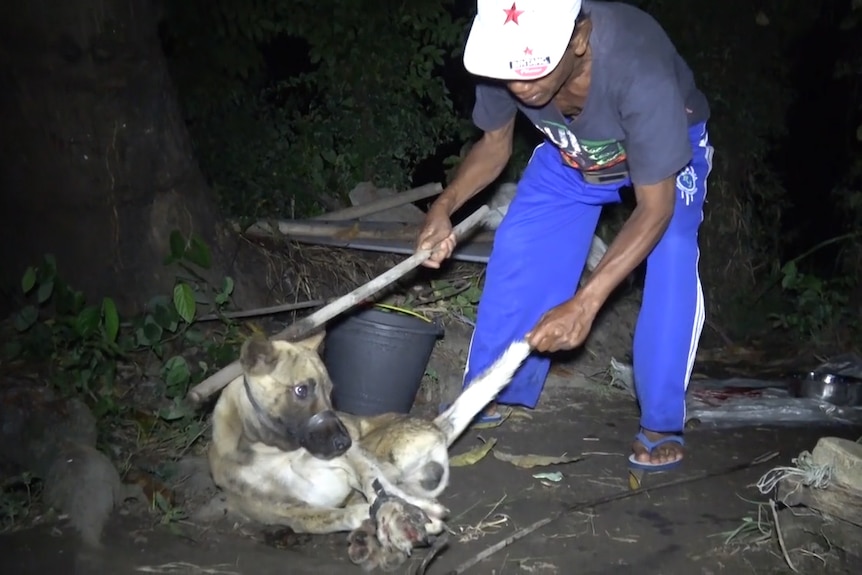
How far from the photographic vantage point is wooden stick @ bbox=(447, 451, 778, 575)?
3480 millimetres

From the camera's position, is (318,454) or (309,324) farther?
(309,324)

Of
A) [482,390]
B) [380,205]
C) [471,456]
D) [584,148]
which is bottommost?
[471,456]

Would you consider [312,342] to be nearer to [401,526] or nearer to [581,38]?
[401,526]

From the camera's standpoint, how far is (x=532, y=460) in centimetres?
448

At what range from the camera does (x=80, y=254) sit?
469 cm

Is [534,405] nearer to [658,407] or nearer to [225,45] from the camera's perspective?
[658,407]

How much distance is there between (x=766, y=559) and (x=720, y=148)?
13.8 ft

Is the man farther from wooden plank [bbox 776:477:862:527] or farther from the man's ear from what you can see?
wooden plank [bbox 776:477:862:527]

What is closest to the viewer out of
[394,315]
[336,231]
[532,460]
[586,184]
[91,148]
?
[586,184]

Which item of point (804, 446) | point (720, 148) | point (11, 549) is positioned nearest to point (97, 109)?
point (11, 549)

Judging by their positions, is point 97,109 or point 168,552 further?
point 97,109

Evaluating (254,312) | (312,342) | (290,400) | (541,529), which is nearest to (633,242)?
(541,529)

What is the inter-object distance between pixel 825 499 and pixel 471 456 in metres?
1.57

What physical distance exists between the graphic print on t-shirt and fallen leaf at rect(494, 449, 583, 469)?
1296mm
